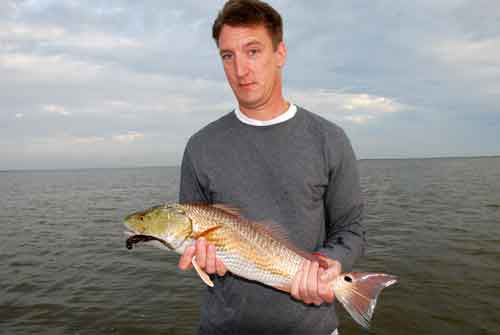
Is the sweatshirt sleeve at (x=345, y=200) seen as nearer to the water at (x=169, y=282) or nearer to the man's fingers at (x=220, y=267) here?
the man's fingers at (x=220, y=267)

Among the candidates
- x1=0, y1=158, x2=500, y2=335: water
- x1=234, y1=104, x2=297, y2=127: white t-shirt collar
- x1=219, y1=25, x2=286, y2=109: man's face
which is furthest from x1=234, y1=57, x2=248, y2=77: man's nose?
x1=0, y1=158, x2=500, y2=335: water

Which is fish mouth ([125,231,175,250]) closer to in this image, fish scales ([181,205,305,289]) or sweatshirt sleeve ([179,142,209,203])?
fish scales ([181,205,305,289])

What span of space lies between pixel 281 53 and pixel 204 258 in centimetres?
212

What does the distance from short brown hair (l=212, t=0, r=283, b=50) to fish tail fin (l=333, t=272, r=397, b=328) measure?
2.27 m

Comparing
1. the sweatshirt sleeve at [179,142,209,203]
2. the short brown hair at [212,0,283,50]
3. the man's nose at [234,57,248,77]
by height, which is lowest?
the sweatshirt sleeve at [179,142,209,203]

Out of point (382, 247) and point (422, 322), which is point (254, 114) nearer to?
point (422, 322)

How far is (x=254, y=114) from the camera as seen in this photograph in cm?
329

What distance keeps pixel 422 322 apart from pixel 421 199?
22.9 metres

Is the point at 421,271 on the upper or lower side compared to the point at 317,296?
lower

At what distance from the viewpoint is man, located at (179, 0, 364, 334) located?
2926 millimetres

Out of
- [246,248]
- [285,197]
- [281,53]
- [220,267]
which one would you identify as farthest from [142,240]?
[281,53]

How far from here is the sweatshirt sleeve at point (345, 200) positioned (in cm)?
306

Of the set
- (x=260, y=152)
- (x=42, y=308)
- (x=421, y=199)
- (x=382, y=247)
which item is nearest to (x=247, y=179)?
(x=260, y=152)

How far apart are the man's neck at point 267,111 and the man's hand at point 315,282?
4.65ft
